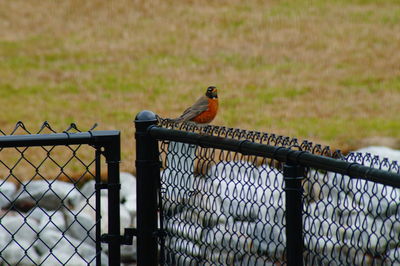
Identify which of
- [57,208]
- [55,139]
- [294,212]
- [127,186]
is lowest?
[294,212]

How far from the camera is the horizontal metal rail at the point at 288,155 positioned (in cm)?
239

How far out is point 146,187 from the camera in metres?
3.32

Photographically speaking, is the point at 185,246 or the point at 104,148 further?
the point at 185,246

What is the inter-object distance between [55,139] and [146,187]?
0.41 m

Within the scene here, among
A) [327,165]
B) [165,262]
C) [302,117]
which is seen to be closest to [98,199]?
[165,262]

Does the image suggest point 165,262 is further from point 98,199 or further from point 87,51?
point 87,51

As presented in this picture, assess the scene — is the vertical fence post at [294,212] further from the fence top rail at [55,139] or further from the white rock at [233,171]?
the fence top rail at [55,139]

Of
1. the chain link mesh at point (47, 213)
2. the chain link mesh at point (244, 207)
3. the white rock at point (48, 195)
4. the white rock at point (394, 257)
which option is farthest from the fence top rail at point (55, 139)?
the white rock at point (48, 195)

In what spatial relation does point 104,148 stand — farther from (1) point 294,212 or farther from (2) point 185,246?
(2) point 185,246

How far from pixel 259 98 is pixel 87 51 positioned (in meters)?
2.94

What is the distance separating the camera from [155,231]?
11.0 feet

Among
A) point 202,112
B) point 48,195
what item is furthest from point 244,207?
point 48,195

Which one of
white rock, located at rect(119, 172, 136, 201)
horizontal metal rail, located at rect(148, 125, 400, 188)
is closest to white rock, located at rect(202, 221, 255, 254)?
horizontal metal rail, located at rect(148, 125, 400, 188)

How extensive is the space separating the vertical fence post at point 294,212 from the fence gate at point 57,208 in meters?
0.80
